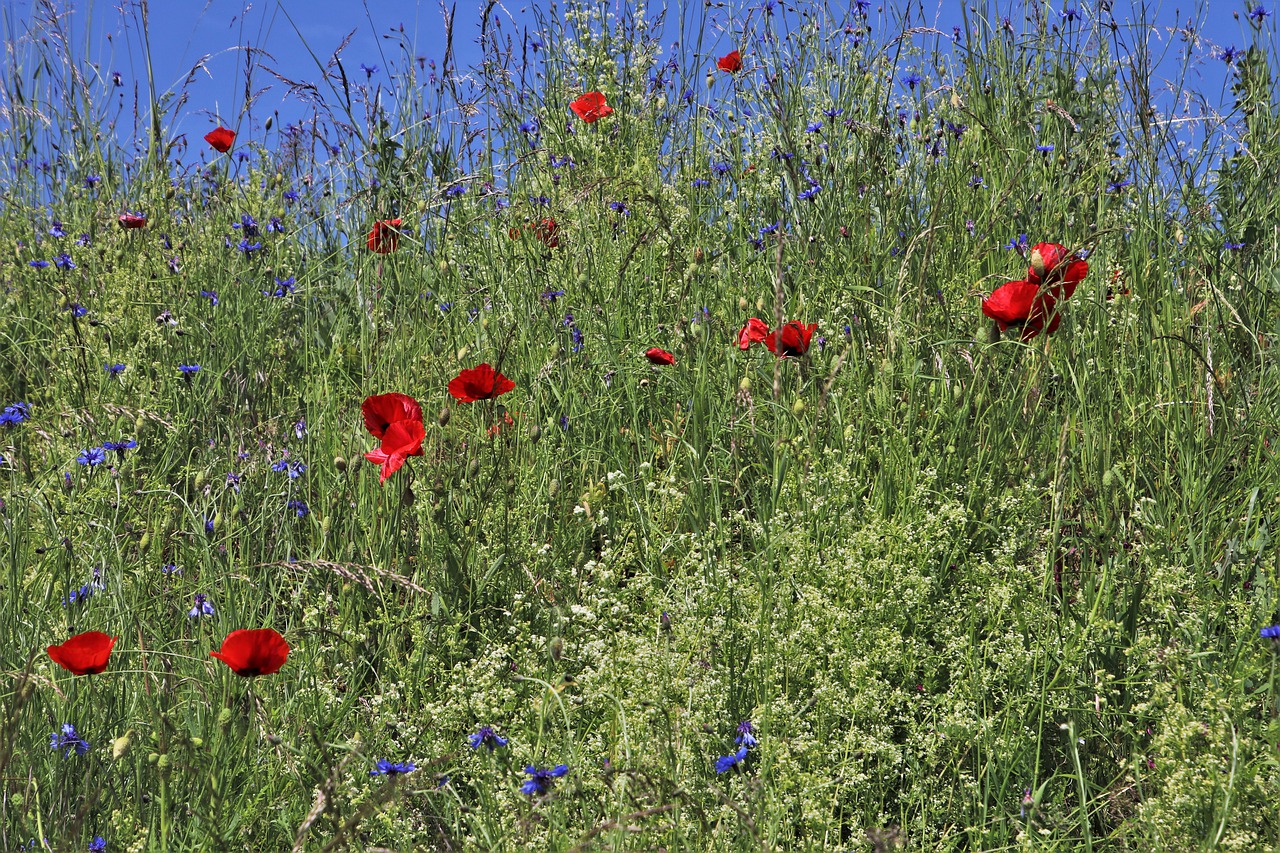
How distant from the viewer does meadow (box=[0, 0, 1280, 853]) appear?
1.51m

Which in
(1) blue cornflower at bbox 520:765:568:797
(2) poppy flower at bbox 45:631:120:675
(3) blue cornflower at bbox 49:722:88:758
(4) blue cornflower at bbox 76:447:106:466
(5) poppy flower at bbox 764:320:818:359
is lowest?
(1) blue cornflower at bbox 520:765:568:797

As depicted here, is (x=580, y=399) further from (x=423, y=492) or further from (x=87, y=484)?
(x=87, y=484)

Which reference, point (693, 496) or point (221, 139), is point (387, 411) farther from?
point (221, 139)

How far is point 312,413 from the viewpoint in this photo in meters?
2.45

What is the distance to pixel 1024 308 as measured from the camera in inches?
77.9

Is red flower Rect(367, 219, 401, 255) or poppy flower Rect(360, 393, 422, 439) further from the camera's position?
red flower Rect(367, 219, 401, 255)

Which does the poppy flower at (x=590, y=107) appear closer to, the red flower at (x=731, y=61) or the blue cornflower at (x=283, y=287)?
the red flower at (x=731, y=61)

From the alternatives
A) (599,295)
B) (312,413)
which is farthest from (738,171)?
(312,413)

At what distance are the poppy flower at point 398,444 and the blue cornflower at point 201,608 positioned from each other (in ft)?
1.24

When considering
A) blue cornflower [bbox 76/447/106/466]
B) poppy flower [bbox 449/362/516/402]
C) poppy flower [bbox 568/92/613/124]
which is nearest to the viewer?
poppy flower [bbox 449/362/516/402]

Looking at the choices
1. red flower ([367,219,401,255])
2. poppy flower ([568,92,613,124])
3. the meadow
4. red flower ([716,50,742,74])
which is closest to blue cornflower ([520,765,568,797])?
the meadow

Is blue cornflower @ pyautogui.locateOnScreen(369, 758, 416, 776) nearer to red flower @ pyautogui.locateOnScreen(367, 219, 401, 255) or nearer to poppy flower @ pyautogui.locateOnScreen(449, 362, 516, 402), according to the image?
poppy flower @ pyautogui.locateOnScreen(449, 362, 516, 402)

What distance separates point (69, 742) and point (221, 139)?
273cm

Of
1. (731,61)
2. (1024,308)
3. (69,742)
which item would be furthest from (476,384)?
(731,61)
